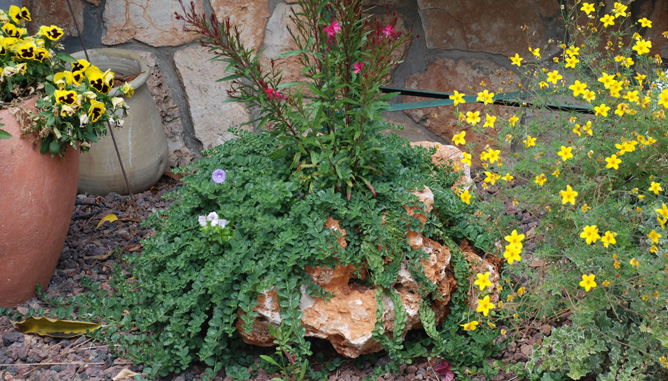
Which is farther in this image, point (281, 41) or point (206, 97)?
point (206, 97)

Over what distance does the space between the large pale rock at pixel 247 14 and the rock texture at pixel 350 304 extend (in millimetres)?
1430

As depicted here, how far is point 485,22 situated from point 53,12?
7.03 feet

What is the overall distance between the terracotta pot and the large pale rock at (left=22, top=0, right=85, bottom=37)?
1.08 metres

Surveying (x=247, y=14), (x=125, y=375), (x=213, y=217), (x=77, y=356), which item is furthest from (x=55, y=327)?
(x=247, y=14)

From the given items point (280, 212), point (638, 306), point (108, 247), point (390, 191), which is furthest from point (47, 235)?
point (638, 306)

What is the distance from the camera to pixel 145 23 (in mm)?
3340

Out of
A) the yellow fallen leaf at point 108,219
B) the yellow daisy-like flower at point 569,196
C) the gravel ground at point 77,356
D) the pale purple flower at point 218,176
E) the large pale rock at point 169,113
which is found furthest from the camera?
the large pale rock at point 169,113

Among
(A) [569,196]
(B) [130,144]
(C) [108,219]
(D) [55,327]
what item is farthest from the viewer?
(B) [130,144]

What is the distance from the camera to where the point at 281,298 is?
2078 mm

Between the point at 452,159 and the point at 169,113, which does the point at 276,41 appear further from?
the point at 452,159

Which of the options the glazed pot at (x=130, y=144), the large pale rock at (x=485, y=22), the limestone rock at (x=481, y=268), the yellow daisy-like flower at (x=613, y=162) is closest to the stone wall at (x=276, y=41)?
the large pale rock at (x=485, y=22)

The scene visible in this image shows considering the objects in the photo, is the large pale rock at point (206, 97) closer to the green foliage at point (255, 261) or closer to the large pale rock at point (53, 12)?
the large pale rock at point (53, 12)

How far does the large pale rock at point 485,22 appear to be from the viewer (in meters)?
3.10

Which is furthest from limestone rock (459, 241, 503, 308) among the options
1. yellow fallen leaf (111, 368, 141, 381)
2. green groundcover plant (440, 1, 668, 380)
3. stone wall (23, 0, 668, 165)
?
yellow fallen leaf (111, 368, 141, 381)
